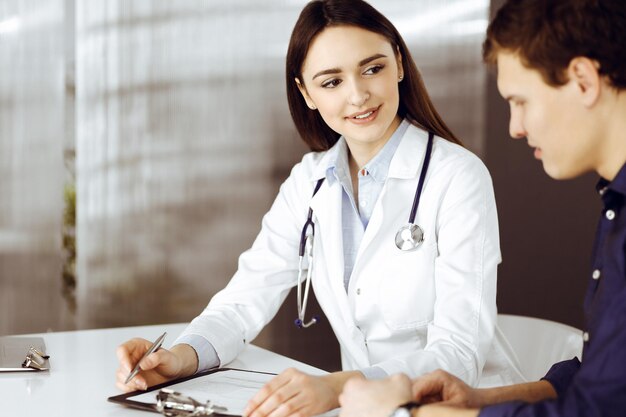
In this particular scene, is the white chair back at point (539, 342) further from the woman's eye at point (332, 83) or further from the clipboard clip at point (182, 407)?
the clipboard clip at point (182, 407)

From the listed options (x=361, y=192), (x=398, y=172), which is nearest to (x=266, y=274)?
(x=361, y=192)

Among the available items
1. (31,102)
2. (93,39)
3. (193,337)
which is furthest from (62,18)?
(193,337)

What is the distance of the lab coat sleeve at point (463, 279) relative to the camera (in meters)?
1.68

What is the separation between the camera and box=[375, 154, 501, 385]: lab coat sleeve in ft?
5.50

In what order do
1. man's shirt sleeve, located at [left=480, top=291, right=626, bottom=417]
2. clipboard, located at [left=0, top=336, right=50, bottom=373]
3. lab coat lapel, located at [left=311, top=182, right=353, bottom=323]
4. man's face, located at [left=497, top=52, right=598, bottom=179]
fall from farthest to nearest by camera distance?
1. lab coat lapel, located at [left=311, top=182, right=353, bottom=323]
2. clipboard, located at [left=0, top=336, right=50, bottom=373]
3. man's face, located at [left=497, top=52, right=598, bottom=179]
4. man's shirt sleeve, located at [left=480, top=291, right=626, bottom=417]

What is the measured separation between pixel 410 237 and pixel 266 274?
404 mm

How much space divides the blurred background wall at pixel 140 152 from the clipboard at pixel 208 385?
150cm

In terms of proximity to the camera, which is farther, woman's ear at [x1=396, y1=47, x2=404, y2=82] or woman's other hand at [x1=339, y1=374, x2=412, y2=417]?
woman's ear at [x1=396, y1=47, x2=404, y2=82]

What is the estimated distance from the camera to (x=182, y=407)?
4.58 ft

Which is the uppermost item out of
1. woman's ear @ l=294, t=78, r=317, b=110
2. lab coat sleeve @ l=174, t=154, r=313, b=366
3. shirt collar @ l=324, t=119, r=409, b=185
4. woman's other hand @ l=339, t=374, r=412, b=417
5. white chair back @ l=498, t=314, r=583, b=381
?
woman's ear @ l=294, t=78, r=317, b=110

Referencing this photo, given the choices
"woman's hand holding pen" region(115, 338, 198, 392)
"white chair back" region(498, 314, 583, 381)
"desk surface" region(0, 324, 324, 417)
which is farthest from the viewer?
"white chair back" region(498, 314, 583, 381)

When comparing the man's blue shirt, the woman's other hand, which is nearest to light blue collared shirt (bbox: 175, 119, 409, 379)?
the woman's other hand

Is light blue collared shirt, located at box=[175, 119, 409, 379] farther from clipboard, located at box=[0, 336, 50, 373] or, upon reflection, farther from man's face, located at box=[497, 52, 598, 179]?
man's face, located at box=[497, 52, 598, 179]

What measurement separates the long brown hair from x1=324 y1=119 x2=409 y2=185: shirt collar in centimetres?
6
